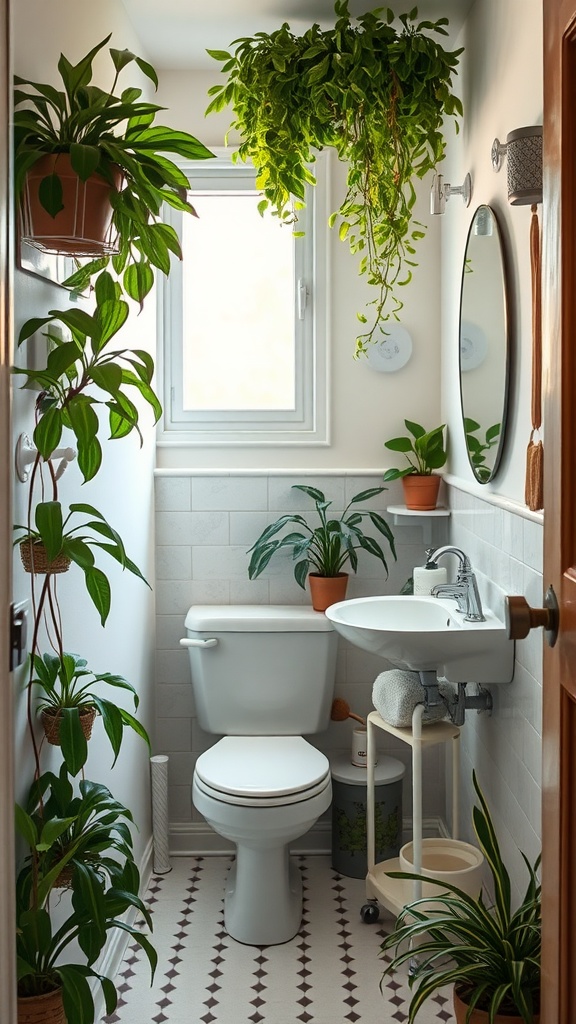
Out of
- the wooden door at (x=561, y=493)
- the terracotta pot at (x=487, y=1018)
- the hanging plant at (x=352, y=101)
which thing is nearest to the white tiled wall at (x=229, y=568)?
the hanging plant at (x=352, y=101)

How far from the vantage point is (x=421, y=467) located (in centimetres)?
328

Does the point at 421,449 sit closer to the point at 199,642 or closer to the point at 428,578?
the point at 428,578

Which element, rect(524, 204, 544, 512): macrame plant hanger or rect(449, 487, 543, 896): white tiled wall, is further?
rect(449, 487, 543, 896): white tiled wall

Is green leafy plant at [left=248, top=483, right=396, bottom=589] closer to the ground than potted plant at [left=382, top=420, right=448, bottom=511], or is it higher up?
closer to the ground

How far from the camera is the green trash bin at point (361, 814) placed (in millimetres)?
3086

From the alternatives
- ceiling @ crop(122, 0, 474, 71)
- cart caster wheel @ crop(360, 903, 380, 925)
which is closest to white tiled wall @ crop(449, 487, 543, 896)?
cart caster wheel @ crop(360, 903, 380, 925)

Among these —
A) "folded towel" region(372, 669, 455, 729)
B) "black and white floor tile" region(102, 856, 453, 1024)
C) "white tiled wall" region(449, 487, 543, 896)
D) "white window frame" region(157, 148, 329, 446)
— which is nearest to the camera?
"white tiled wall" region(449, 487, 543, 896)

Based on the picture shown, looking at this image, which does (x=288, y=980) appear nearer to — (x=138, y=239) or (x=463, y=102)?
(x=138, y=239)

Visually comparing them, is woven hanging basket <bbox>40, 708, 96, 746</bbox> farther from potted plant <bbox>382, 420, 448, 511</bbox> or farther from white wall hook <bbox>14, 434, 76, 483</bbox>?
potted plant <bbox>382, 420, 448, 511</bbox>

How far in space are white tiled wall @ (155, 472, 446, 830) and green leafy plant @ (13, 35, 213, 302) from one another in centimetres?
160

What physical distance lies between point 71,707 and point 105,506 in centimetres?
83

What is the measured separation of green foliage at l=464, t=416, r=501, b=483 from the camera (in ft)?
8.14

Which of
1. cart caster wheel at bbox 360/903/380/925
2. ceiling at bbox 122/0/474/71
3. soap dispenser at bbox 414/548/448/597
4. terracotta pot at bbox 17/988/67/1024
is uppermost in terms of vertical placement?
ceiling at bbox 122/0/474/71

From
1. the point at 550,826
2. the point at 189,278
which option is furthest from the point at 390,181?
the point at 550,826
